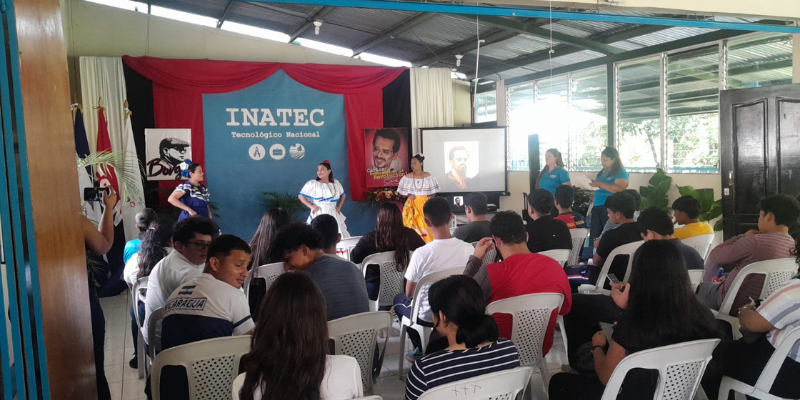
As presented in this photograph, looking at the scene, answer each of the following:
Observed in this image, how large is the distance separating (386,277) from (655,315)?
2.26m

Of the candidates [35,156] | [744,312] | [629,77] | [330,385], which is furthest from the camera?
[629,77]

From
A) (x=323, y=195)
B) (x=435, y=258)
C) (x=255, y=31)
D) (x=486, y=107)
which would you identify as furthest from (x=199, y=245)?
(x=486, y=107)

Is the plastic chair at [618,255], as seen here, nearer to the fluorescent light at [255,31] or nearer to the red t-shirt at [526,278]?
the red t-shirt at [526,278]

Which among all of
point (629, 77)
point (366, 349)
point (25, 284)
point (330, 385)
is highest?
point (629, 77)

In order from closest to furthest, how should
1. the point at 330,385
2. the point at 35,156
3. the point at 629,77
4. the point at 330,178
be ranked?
the point at 35,156, the point at 330,385, the point at 330,178, the point at 629,77

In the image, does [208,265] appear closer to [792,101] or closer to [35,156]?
[35,156]

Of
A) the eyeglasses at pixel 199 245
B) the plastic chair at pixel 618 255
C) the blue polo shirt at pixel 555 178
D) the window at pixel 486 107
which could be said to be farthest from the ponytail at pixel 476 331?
the window at pixel 486 107

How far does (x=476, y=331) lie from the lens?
77.6 inches

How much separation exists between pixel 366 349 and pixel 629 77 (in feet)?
21.5

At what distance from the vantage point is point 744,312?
7.45ft

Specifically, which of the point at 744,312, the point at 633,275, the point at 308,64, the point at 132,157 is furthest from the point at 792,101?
the point at 132,157

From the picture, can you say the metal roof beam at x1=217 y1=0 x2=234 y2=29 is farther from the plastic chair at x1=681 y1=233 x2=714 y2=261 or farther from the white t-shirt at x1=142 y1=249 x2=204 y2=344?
the plastic chair at x1=681 y1=233 x2=714 y2=261

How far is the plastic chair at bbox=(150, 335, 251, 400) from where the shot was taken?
6.74 ft

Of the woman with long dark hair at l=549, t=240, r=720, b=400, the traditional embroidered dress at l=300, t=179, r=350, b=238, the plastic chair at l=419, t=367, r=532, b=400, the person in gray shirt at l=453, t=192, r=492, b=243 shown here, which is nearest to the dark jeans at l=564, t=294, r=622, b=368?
the woman with long dark hair at l=549, t=240, r=720, b=400
